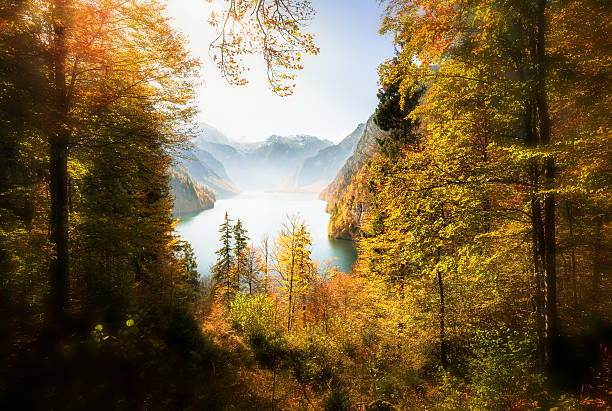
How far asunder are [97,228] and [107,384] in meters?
6.29

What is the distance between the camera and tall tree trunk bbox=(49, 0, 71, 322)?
191 inches

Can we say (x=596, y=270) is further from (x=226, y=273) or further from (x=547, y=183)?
(x=226, y=273)

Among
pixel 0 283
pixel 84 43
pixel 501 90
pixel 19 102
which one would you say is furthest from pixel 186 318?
pixel 501 90

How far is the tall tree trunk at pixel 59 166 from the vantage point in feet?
15.9

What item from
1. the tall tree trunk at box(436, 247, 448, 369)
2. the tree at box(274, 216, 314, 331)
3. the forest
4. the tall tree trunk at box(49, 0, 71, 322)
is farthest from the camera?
the tree at box(274, 216, 314, 331)

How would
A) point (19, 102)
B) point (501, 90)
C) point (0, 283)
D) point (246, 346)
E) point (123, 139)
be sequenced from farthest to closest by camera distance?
1. point (246, 346)
2. point (123, 139)
3. point (0, 283)
4. point (19, 102)
5. point (501, 90)

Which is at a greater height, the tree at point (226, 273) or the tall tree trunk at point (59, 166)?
the tall tree trunk at point (59, 166)

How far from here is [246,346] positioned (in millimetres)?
8102

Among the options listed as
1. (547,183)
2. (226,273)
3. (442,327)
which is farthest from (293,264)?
(547,183)

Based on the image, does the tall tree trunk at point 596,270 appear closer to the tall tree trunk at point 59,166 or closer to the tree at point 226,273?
the tall tree trunk at point 59,166

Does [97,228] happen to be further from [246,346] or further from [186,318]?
[246,346]

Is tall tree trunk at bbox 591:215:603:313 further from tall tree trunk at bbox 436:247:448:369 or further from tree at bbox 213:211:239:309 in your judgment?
tree at bbox 213:211:239:309

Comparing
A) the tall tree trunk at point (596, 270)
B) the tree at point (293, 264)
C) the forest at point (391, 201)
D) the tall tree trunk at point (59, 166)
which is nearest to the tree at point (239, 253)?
the tree at point (293, 264)

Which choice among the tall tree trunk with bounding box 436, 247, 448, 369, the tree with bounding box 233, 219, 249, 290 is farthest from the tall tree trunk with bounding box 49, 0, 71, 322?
the tree with bounding box 233, 219, 249, 290
